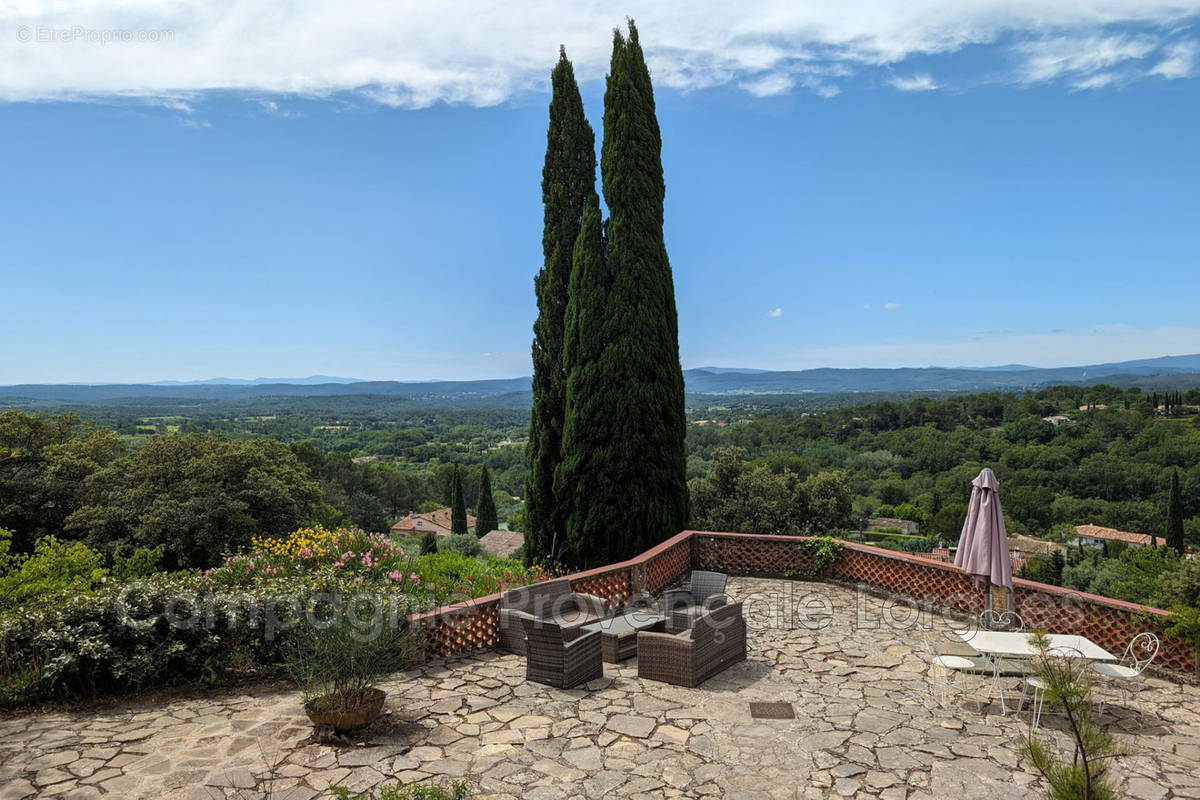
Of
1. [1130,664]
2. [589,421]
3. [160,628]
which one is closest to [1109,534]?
[589,421]

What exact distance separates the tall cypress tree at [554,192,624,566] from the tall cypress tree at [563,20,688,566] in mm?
19

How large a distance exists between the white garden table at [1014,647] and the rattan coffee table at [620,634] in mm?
2600

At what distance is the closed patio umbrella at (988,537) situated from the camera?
6.23 metres

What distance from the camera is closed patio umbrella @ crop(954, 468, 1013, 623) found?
623 cm

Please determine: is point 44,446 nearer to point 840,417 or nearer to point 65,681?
point 65,681

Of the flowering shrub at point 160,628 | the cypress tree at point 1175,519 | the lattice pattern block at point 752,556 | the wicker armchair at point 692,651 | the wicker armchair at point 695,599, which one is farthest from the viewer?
the cypress tree at point 1175,519

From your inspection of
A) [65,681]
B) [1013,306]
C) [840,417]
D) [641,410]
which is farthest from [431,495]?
[65,681]

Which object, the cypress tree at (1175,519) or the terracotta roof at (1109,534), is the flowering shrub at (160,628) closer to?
the cypress tree at (1175,519)

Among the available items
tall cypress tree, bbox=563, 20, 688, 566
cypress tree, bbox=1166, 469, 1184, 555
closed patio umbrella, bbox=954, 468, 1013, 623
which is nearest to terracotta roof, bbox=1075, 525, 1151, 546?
cypress tree, bbox=1166, 469, 1184, 555

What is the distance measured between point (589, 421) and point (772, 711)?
7102 mm

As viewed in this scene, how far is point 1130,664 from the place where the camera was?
5.66 m

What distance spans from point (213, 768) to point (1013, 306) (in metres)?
47.3

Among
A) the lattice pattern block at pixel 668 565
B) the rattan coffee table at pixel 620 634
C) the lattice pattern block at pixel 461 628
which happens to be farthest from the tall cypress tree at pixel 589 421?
the lattice pattern block at pixel 461 628

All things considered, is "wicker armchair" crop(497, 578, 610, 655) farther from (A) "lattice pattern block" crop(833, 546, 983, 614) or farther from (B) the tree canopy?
(B) the tree canopy
